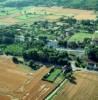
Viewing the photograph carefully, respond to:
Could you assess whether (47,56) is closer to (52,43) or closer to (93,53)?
(93,53)

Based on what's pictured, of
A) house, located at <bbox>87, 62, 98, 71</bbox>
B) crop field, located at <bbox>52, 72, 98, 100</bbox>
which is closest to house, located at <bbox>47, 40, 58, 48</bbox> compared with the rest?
house, located at <bbox>87, 62, 98, 71</bbox>

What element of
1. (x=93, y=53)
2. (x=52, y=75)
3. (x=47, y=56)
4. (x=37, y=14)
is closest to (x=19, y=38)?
(x=47, y=56)

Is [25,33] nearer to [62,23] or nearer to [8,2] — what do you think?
[62,23]

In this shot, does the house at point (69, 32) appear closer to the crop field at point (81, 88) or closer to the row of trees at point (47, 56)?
the row of trees at point (47, 56)

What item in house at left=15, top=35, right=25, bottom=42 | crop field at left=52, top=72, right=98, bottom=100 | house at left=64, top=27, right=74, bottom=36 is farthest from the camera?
house at left=64, top=27, right=74, bottom=36

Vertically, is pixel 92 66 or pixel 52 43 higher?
pixel 52 43

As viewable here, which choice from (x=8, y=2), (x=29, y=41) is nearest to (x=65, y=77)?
(x=29, y=41)

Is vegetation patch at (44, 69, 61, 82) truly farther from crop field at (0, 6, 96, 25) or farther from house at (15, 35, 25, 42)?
crop field at (0, 6, 96, 25)
